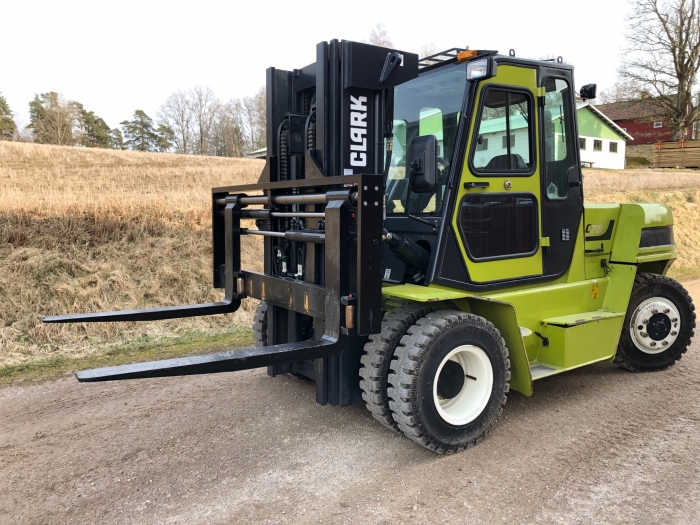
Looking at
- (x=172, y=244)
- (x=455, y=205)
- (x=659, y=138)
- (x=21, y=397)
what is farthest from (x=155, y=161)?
(x=659, y=138)

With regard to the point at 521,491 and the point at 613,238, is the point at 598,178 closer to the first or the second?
the point at 613,238

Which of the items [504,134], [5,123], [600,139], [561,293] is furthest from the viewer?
[600,139]

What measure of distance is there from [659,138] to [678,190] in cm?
3402

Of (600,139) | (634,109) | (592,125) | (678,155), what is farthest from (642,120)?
(678,155)

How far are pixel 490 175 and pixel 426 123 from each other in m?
0.67

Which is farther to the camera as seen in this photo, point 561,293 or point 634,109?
point 634,109

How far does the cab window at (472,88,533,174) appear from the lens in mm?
4234

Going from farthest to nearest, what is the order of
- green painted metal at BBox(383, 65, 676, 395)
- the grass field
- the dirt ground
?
the grass field < green painted metal at BBox(383, 65, 676, 395) < the dirt ground

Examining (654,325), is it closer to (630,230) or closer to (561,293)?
(630,230)

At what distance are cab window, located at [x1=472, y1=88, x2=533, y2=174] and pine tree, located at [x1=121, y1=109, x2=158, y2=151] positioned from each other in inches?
2056

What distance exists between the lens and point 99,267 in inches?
342

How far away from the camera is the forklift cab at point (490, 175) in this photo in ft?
13.6

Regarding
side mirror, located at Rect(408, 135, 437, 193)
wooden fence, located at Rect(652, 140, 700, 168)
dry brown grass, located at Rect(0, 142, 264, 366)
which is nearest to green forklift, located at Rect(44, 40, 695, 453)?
side mirror, located at Rect(408, 135, 437, 193)

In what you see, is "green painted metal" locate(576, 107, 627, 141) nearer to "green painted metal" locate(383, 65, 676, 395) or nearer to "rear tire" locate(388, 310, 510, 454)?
"green painted metal" locate(383, 65, 676, 395)
